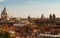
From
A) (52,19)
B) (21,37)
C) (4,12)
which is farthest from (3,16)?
(21,37)

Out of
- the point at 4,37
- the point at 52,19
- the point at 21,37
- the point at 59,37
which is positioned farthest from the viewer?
the point at 52,19

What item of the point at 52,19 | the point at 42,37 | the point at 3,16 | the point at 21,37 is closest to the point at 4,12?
the point at 3,16

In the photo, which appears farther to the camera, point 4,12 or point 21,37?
point 4,12

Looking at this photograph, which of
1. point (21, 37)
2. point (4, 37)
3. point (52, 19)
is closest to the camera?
point (4, 37)

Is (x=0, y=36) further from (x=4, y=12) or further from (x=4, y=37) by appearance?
(x=4, y=12)

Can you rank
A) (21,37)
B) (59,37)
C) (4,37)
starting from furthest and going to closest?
(21,37)
(59,37)
(4,37)

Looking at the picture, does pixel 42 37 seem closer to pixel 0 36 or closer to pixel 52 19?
pixel 0 36

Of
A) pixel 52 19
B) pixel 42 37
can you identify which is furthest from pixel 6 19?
pixel 42 37

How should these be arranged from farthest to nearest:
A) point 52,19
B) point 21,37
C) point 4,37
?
1. point 52,19
2. point 21,37
3. point 4,37

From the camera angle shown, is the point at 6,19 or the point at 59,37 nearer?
the point at 59,37
